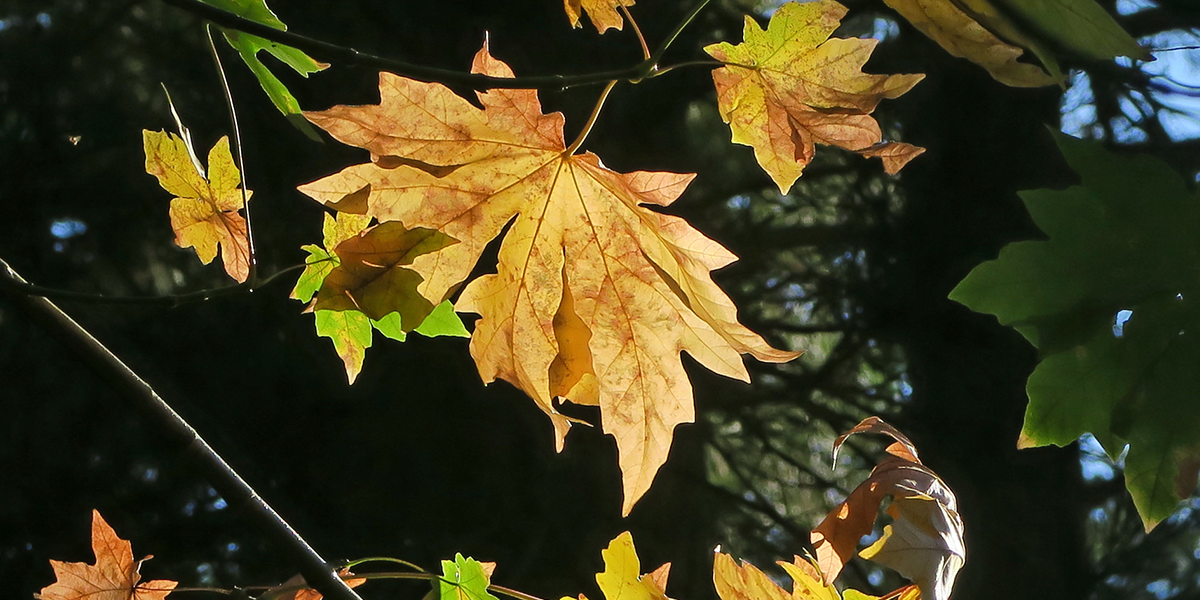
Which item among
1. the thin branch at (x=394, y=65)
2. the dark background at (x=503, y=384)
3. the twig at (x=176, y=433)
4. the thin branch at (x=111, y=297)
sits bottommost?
the dark background at (x=503, y=384)

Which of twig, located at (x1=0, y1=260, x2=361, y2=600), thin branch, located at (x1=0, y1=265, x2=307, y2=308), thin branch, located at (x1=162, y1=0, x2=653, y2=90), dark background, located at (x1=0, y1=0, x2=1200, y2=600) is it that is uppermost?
thin branch, located at (x1=162, y1=0, x2=653, y2=90)

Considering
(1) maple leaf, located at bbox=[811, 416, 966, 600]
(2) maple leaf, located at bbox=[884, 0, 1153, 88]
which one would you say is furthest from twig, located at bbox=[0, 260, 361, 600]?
(2) maple leaf, located at bbox=[884, 0, 1153, 88]

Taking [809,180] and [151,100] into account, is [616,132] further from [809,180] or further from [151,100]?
[151,100]

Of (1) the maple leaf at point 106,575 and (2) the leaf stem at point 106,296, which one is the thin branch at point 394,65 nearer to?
(2) the leaf stem at point 106,296

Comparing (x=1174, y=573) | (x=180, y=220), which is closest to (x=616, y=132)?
(x=180, y=220)

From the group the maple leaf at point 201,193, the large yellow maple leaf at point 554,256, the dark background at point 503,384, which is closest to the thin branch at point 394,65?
the large yellow maple leaf at point 554,256

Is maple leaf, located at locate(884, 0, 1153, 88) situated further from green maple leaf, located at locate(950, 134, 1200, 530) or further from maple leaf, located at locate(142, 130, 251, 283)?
maple leaf, located at locate(142, 130, 251, 283)
